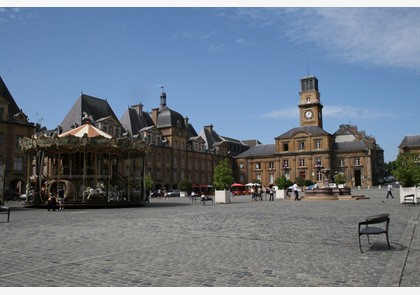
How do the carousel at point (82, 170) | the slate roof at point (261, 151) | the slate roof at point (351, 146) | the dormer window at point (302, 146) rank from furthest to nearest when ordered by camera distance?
1. the slate roof at point (261, 151)
2. the dormer window at point (302, 146)
3. the slate roof at point (351, 146)
4. the carousel at point (82, 170)

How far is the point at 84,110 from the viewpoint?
185ft

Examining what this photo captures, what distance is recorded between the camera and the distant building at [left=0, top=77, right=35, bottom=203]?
48625 millimetres

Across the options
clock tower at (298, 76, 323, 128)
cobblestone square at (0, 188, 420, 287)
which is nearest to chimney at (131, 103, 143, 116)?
clock tower at (298, 76, 323, 128)

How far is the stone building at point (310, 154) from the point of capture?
77.9m

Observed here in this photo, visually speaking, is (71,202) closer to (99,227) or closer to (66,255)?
(99,227)

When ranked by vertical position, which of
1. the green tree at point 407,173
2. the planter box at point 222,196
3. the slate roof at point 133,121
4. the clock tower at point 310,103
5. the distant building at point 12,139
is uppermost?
the clock tower at point 310,103

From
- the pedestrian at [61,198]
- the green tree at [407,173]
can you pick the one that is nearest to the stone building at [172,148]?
the pedestrian at [61,198]

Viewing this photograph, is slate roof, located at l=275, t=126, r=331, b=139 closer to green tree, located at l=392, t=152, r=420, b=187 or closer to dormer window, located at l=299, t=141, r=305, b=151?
dormer window, located at l=299, t=141, r=305, b=151

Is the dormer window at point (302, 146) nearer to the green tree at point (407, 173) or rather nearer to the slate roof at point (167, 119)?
the slate roof at point (167, 119)

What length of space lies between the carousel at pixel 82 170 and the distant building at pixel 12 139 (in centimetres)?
2155

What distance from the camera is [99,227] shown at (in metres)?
13.5

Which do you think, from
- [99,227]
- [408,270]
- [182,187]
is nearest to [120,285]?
[408,270]

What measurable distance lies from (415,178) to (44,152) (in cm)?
2414

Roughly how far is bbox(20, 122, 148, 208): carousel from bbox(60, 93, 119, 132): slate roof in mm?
26404
